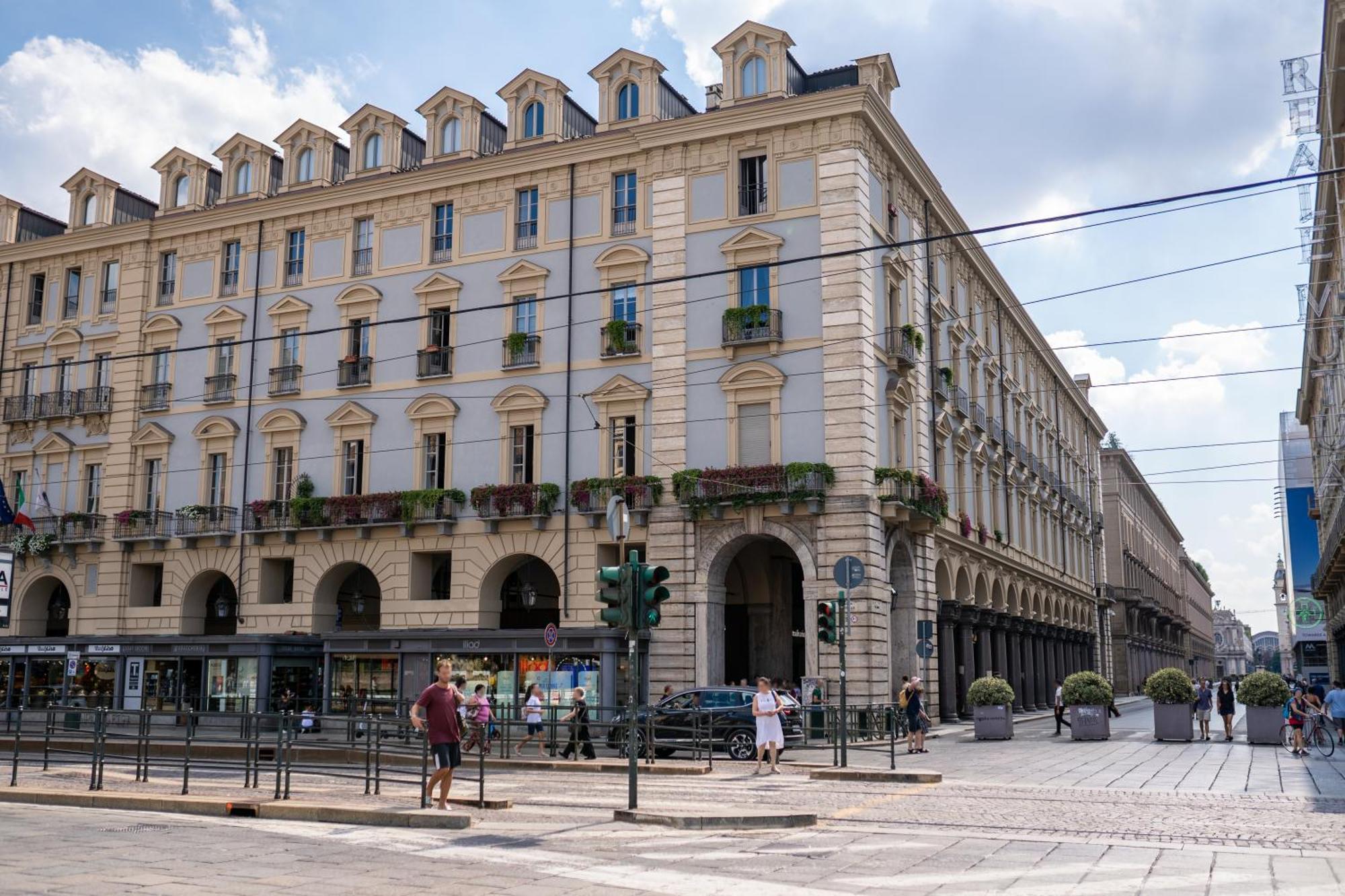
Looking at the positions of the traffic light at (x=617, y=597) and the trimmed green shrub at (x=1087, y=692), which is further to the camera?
the trimmed green shrub at (x=1087, y=692)

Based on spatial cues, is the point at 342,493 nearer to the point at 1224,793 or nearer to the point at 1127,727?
the point at 1127,727

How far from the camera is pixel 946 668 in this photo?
39.2m

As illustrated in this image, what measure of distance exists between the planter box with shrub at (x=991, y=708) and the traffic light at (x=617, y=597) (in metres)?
18.9

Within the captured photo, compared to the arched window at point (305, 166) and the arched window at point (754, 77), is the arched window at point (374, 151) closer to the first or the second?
the arched window at point (305, 166)

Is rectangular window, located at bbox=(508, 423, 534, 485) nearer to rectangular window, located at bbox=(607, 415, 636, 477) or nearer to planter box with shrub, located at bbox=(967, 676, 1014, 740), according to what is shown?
rectangular window, located at bbox=(607, 415, 636, 477)

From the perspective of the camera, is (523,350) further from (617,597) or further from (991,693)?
(617,597)

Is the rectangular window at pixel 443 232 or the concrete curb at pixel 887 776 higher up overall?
the rectangular window at pixel 443 232

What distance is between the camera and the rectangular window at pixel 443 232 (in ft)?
130

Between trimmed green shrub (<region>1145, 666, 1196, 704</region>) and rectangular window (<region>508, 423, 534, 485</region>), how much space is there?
57.8 ft

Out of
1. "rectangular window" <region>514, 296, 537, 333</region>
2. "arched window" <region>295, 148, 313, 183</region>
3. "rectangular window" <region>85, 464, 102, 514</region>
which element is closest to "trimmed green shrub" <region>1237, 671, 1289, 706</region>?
"rectangular window" <region>514, 296, 537, 333</region>

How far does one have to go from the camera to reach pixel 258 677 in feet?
114

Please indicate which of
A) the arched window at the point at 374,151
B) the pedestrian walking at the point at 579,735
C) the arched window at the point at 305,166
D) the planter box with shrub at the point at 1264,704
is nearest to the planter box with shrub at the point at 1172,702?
the planter box with shrub at the point at 1264,704

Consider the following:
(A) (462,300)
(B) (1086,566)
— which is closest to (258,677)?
(A) (462,300)

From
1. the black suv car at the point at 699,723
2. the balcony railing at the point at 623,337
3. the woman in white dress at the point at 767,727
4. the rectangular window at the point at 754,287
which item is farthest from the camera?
the balcony railing at the point at 623,337
